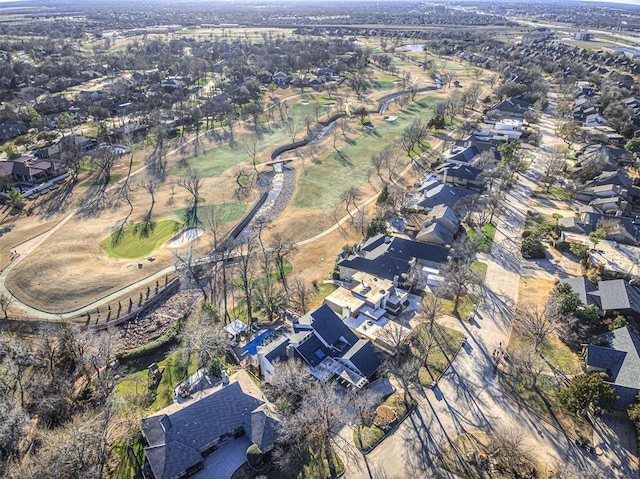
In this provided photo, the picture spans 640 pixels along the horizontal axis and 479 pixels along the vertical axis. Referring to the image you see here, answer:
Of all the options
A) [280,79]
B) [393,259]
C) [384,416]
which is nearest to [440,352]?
[384,416]

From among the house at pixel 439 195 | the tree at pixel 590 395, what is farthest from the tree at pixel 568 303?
the house at pixel 439 195

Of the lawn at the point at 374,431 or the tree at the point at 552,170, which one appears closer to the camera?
the lawn at the point at 374,431

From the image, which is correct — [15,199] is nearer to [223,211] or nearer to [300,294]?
[223,211]

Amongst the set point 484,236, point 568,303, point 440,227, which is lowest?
point 484,236

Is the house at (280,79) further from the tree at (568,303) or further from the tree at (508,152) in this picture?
the tree at (568,303)

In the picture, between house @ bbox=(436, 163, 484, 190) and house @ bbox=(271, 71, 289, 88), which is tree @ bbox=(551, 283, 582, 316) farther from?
house @ bbox=(271, 71, 289, 88)

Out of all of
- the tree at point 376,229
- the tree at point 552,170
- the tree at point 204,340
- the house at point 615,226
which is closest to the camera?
the tree at point 204,340

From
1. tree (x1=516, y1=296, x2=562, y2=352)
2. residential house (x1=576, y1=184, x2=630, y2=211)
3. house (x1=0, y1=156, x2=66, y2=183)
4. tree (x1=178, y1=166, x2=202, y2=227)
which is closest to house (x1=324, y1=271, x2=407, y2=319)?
tree (x1=516, y1=296, x2=562, y2=352)
